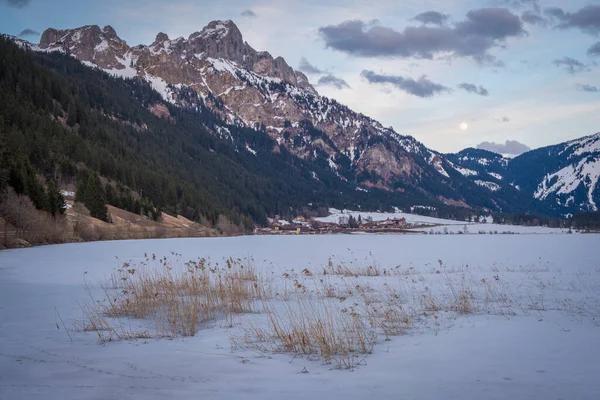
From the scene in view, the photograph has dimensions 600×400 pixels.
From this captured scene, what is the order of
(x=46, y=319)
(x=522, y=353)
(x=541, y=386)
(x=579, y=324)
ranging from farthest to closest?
(x=46, y=319) → (x=579, y=324) → (x=522, y=353) → (x=541, y=386)

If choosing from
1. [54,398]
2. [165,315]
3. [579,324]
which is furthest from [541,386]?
[165,315]

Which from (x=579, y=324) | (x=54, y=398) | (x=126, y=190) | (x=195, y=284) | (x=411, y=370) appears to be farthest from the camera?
(x=126, y=190)

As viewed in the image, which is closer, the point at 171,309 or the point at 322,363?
the point at 322,363

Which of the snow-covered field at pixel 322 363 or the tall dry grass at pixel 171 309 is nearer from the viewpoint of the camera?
the snow-covered field at pixel 322 363

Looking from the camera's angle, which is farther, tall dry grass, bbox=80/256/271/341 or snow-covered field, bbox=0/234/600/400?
tall dry grass, bbox=80/256/271/341

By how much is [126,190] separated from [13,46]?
270 feet

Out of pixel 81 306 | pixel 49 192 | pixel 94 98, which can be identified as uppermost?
pixel 94 98

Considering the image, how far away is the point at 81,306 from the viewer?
15242 mm

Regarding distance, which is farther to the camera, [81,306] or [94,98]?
[94,98]

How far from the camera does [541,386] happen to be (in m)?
7.40

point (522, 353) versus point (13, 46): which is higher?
point (13, 46)

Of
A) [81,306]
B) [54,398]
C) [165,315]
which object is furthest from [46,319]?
[54,398]

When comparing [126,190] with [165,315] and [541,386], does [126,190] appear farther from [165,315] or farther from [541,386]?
[541,386]

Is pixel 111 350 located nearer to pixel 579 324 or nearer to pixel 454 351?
pixel 454 351
